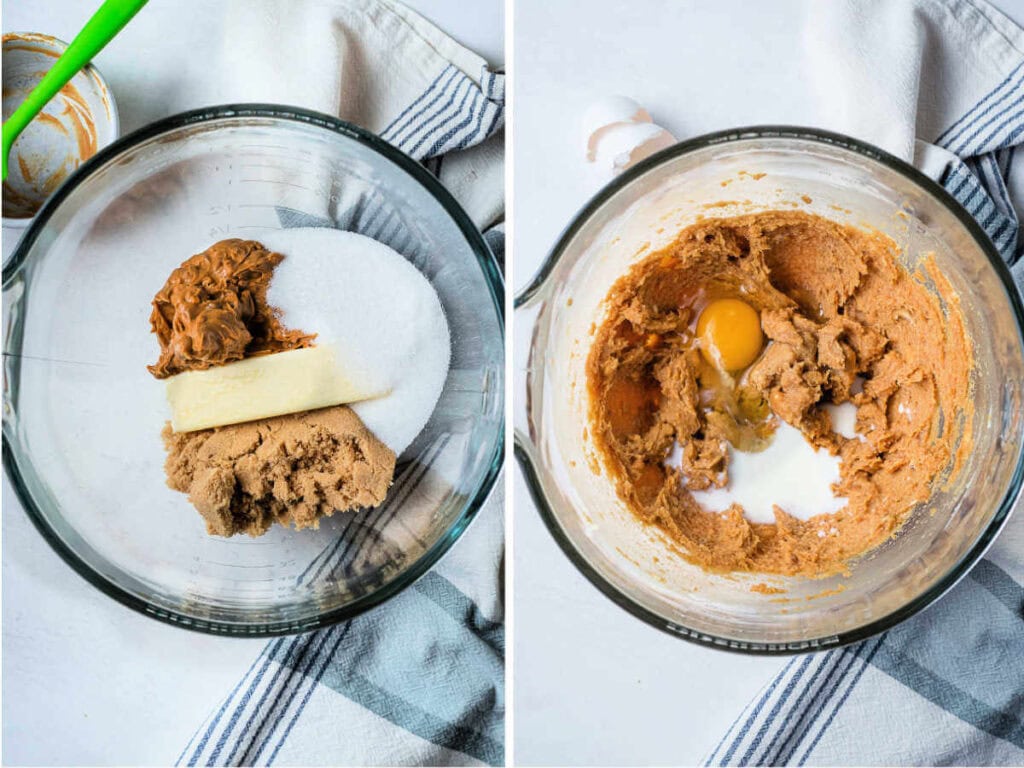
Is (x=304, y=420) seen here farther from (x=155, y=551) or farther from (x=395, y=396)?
(x=155, y=551)

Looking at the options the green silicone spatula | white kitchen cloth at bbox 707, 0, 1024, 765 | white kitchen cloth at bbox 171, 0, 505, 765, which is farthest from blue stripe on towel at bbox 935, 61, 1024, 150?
the green silicone spatula

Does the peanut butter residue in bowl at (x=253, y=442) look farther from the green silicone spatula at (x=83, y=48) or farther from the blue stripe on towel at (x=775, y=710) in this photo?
the blue stripe on towel at (x=775, y=710)

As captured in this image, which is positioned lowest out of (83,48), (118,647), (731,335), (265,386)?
(118,647)

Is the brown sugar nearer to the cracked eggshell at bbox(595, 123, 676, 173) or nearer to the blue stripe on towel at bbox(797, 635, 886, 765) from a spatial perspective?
the cracked eggshell at bbox(595, 123, 676, 173)

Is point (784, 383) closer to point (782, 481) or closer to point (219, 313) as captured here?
point (782, 481)

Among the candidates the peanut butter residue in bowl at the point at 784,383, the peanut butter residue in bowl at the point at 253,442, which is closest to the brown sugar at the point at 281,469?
the peanut butter residue in bowl at the point at 253,442

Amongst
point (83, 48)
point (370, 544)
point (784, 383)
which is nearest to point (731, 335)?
point (784, 383)
